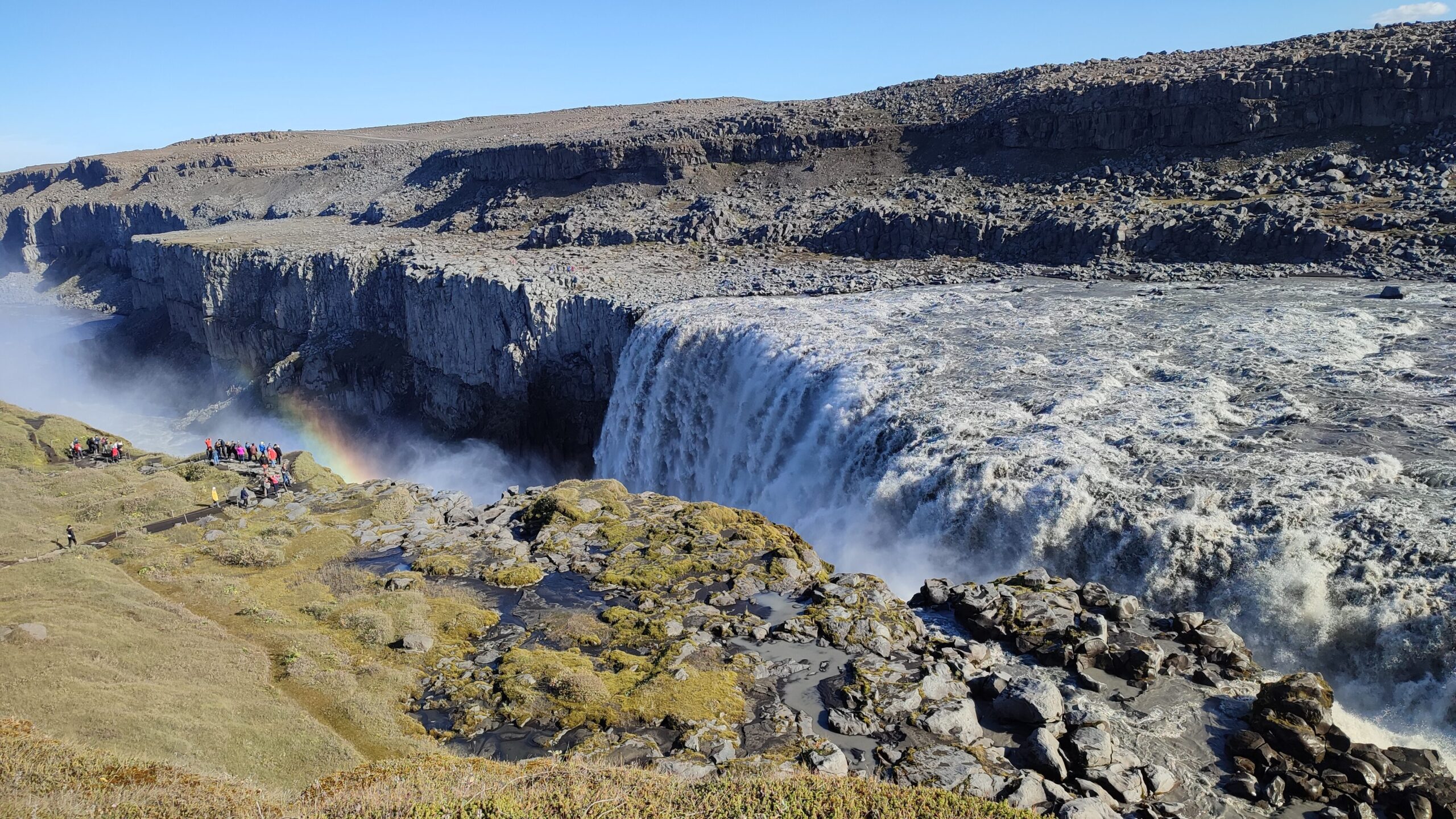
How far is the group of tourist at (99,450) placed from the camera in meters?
42.8

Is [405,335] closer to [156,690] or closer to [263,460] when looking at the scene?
[263,460]

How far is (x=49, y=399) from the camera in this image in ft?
274

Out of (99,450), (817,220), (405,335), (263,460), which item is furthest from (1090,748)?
(405,335)

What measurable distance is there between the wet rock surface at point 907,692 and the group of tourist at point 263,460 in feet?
47.5

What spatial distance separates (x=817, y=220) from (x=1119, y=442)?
148ft

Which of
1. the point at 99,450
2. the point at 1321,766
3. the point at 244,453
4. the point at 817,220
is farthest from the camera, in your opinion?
the point at 817,220

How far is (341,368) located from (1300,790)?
238 ft

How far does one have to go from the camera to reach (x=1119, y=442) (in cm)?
2638

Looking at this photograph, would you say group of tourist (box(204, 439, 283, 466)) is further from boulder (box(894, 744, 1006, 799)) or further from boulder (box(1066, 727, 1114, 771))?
boulder (box(1066, 727, 1114, 771))

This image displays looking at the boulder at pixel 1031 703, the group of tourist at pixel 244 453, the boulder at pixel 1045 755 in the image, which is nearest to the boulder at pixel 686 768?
the boulder at pixel 1045 755

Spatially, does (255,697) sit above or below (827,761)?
above

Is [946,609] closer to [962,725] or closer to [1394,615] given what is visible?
[962,725]

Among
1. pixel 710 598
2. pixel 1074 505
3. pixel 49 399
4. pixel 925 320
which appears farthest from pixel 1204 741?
pixel 49 399

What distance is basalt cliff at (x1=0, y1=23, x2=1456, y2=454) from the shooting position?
164ft
